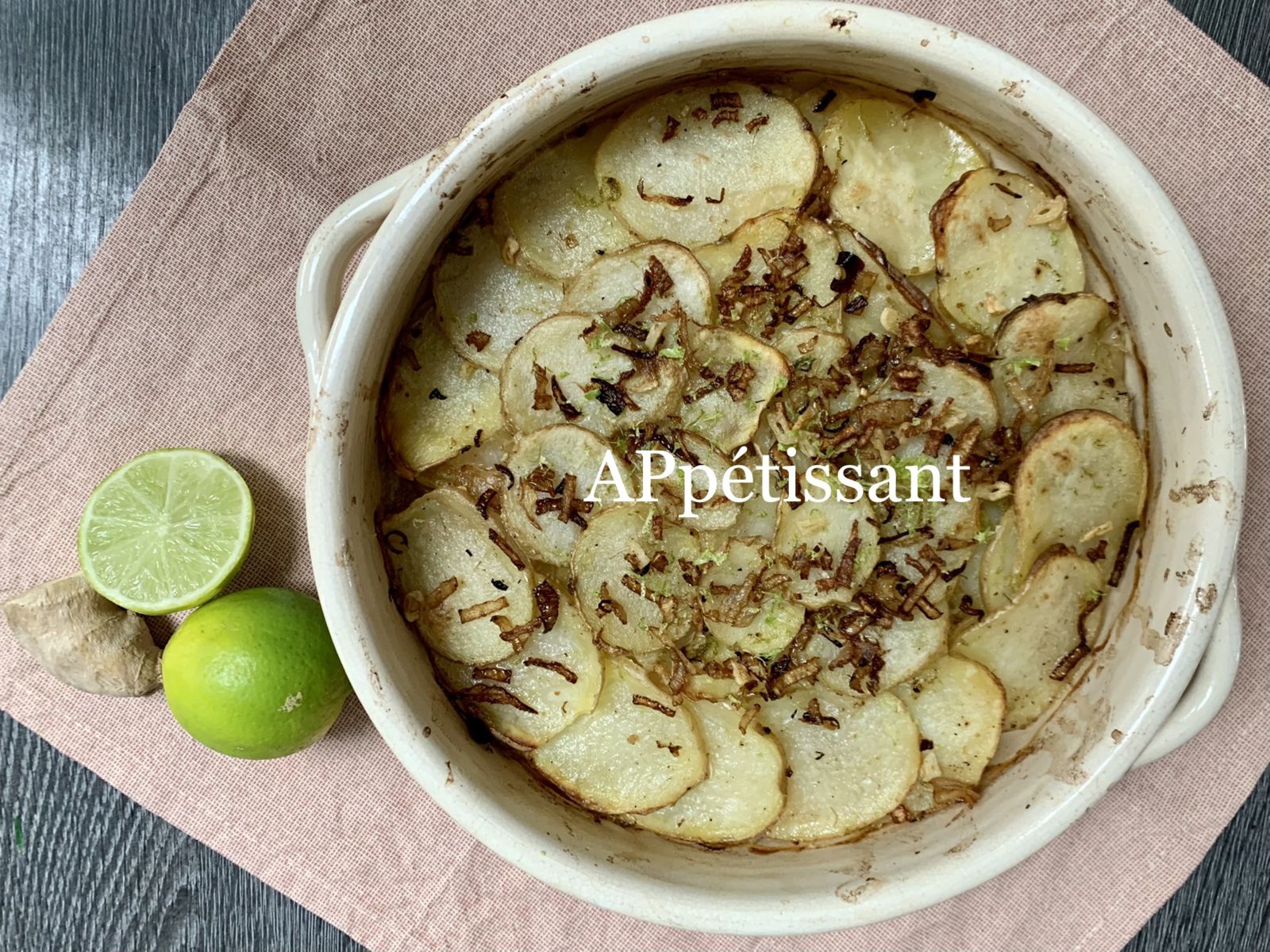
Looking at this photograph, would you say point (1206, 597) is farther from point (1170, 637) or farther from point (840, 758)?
point (840, 758)

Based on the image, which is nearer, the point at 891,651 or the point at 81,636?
the point at 891,651

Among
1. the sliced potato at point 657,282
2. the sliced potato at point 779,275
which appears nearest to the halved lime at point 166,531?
the sliced potato at point 657,282

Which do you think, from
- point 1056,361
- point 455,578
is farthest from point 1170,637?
point 455,578

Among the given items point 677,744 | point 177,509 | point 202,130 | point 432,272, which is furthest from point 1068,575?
point 202,130

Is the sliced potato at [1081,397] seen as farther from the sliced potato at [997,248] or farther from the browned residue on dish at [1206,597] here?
the browned residue on dish at [1206,597]

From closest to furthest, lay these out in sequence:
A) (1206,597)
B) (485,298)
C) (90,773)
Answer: (1206,597), (485,298), (90,773)

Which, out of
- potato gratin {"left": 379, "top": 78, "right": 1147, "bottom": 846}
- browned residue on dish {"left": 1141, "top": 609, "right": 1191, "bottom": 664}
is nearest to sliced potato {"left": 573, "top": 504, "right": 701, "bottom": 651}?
potato gratin {"left": 379, "top": 78, "right": 1147, "bottom": 846}

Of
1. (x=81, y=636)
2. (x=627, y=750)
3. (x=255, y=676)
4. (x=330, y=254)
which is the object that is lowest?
(x=81, y=636)

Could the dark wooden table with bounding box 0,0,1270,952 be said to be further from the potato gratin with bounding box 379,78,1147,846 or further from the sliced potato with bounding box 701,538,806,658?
the sliced potato with bounding box 701,538,806,658
